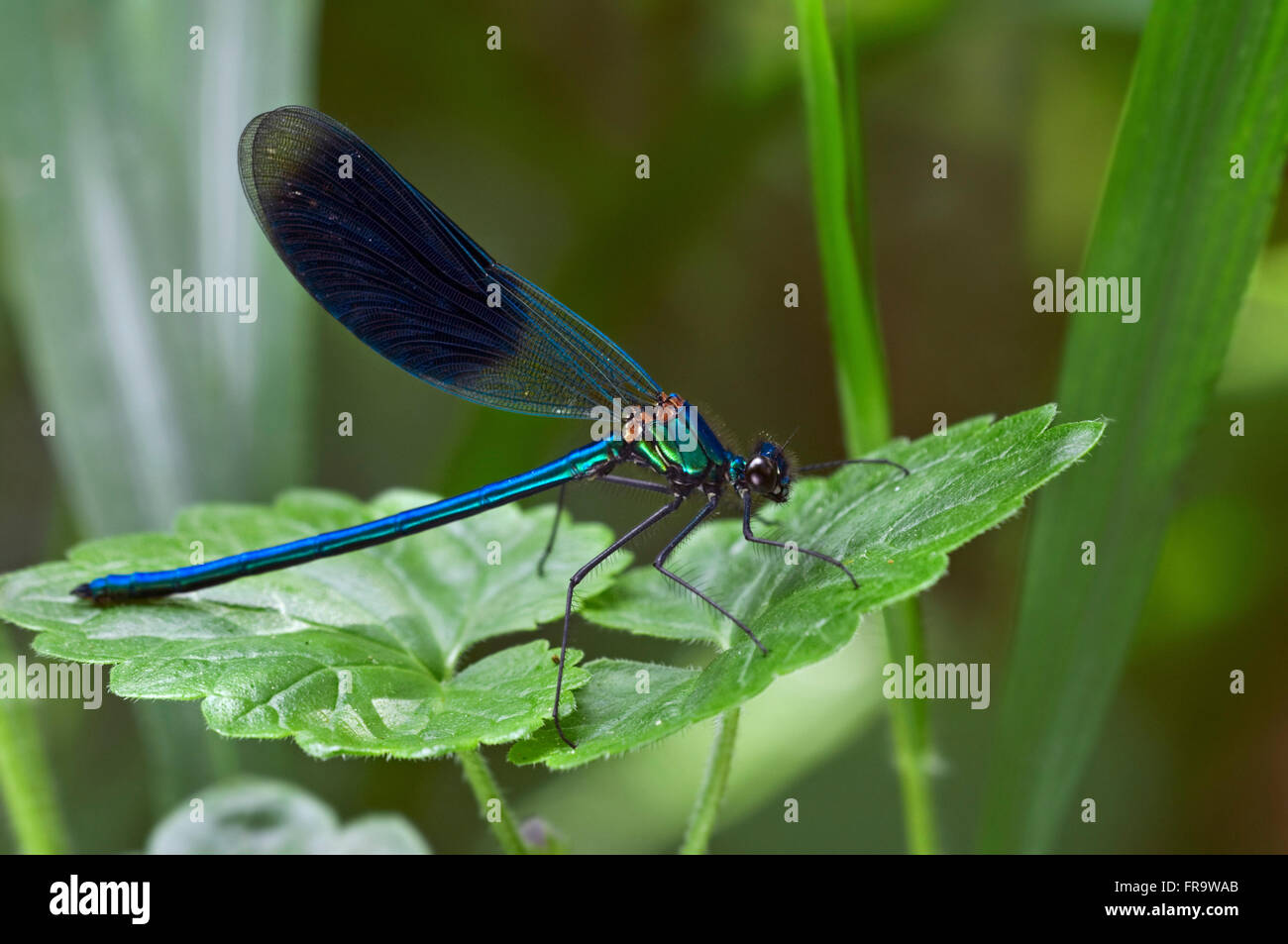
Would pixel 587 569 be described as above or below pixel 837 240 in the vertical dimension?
below

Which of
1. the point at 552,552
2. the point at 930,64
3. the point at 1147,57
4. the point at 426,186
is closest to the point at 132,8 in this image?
the point at 426,186

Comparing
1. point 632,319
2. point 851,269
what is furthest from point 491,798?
point 632,319

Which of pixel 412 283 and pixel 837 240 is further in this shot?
pixel 412 283

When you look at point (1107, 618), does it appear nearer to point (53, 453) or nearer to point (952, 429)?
point (952, 429)
